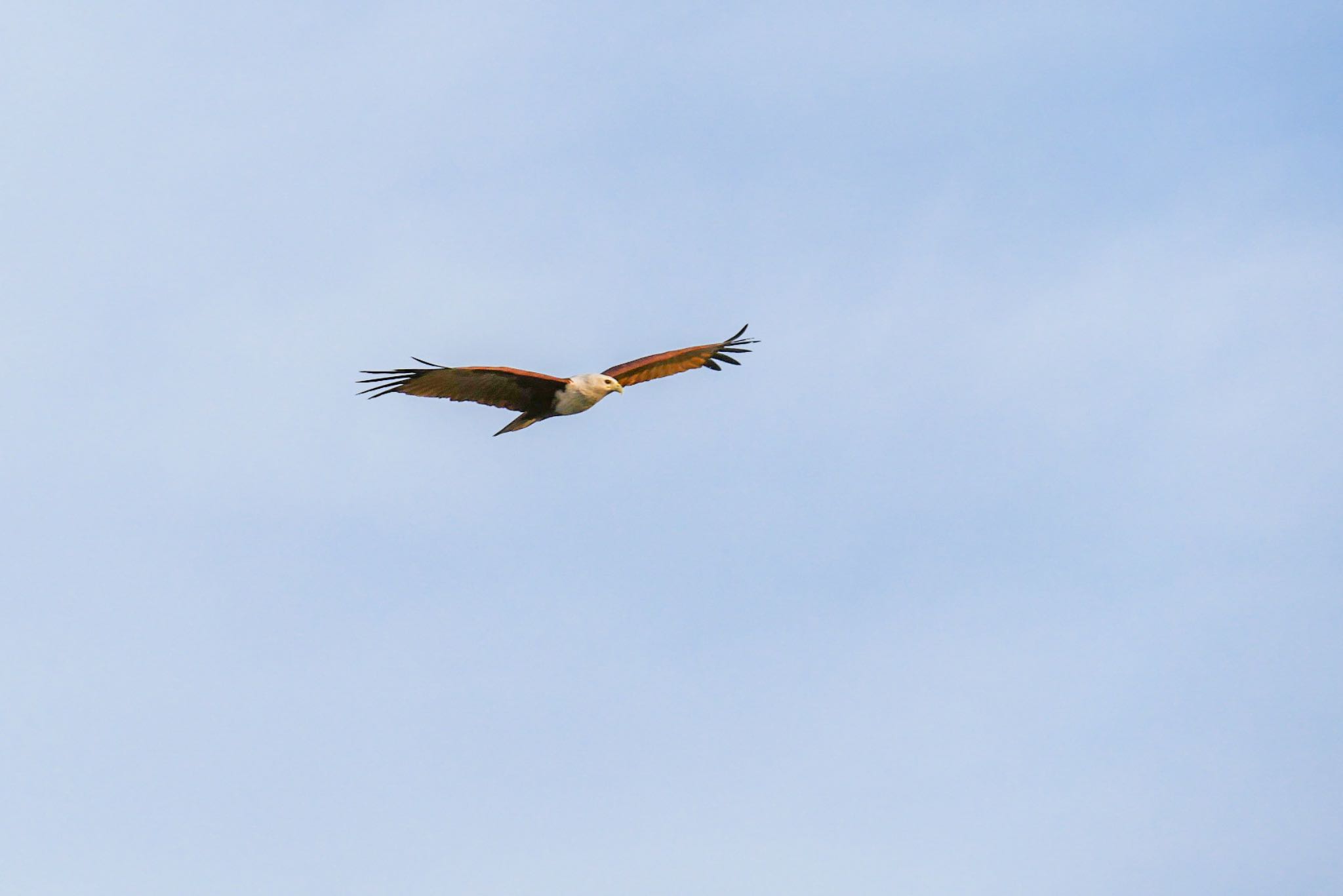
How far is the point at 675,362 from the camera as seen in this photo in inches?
1203

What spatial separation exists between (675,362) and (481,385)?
18.6ft

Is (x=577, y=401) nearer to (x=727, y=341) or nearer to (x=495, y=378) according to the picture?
(x=495, y=378)

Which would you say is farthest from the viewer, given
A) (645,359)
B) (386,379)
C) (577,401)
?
(645,359)

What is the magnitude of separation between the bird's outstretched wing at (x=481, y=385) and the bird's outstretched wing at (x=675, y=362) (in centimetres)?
261

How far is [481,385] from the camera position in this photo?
26078 mm

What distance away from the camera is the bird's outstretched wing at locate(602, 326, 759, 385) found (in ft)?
96.9

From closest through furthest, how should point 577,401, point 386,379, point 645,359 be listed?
1. point 386,379
2. point 577,401
3. point 645,359

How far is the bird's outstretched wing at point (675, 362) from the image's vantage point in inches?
1163

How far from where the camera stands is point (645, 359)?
98.0 feet

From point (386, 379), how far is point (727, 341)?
8160 millimetres

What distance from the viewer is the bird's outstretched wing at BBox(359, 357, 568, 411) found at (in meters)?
25.1

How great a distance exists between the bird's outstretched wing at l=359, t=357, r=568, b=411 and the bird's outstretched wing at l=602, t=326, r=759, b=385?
8.55ft

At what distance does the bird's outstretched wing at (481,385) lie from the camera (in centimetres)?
2509

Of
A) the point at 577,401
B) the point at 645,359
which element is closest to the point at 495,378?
the point at 577,401
